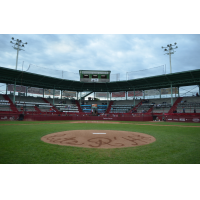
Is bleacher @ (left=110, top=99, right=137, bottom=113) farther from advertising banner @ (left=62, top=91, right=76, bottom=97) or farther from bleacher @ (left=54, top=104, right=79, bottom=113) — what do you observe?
advertising banner @ (left=62, top=91, right=76, bottom=97)

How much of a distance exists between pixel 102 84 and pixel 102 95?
238 inches

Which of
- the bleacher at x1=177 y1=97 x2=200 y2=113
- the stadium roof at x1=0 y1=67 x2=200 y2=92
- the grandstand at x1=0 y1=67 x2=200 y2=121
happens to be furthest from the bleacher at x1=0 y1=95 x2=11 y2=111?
the bleacher at x1=177 y1=97 x2=200 y2=113

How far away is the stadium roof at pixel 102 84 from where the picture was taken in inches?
1455

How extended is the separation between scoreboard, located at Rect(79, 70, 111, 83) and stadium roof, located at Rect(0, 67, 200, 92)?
2516mm

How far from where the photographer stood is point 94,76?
4984 cm

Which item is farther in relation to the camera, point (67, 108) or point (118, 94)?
point (118, 94)

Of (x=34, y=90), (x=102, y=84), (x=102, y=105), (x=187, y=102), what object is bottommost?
(x=102, y=105)

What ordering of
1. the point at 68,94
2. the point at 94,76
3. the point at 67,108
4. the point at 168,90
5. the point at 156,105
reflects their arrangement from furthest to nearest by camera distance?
the point at 68,94
the point at 94,76
the point at 67,108
the point at 168,90
the point at 156,105

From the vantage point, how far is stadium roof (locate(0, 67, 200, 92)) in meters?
→ 37.0

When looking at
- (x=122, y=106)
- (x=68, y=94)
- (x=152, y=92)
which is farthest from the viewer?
(x=68, y=94)

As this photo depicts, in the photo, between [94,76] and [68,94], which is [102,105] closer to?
[94,76]

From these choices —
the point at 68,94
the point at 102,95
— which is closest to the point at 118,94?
the point at 102,95

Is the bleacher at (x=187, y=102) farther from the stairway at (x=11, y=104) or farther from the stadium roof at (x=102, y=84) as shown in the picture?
the stairway at (x=11, y=104)

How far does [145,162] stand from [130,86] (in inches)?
1846
